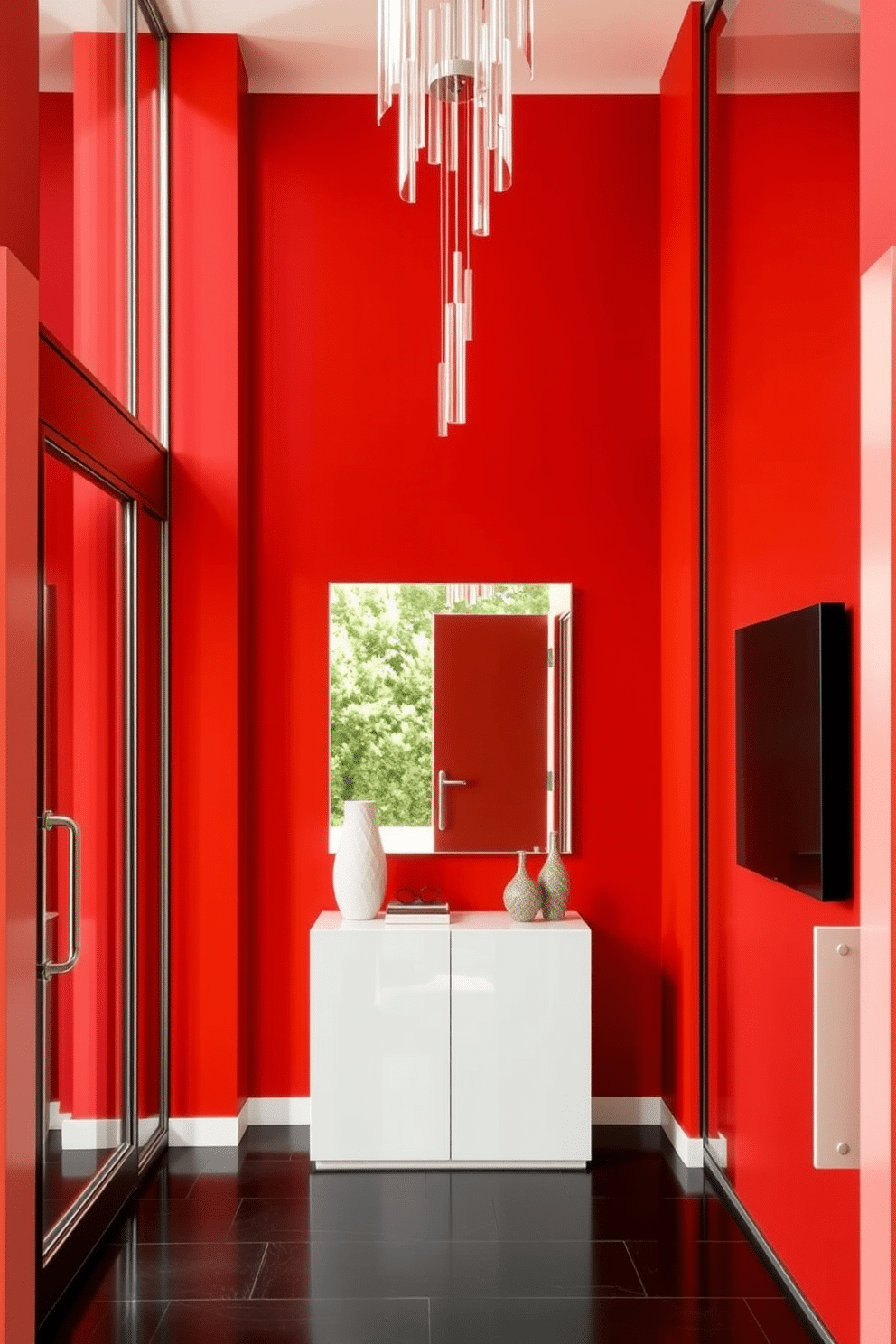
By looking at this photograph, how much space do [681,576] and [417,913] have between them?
59.0 inches

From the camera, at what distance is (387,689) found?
15.3 feet

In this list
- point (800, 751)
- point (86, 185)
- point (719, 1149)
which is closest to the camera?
point (800, 751)

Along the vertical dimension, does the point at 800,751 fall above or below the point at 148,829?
above

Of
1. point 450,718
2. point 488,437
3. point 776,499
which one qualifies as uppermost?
point 488,437

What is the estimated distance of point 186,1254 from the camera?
11.4 ft

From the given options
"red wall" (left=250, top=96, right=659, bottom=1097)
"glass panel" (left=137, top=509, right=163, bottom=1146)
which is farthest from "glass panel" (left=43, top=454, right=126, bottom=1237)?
"red wall" (left=250, top=96, right=659, bottom=1097)

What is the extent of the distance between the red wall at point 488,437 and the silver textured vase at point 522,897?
31 centimetres

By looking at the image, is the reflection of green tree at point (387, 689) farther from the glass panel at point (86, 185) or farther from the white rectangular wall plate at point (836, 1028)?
the white rectangular wall plate at point (836, 1028)

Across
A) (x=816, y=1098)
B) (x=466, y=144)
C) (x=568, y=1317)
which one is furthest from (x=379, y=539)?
(x=816, y=1098)

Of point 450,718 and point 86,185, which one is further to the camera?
point 450,718

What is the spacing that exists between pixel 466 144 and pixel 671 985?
125 inches

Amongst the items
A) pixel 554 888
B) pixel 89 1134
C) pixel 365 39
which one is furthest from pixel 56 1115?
pixel 365 39

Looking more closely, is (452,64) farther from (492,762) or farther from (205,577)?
(492,762)

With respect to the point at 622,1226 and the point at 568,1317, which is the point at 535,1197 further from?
the point at 568,1317
